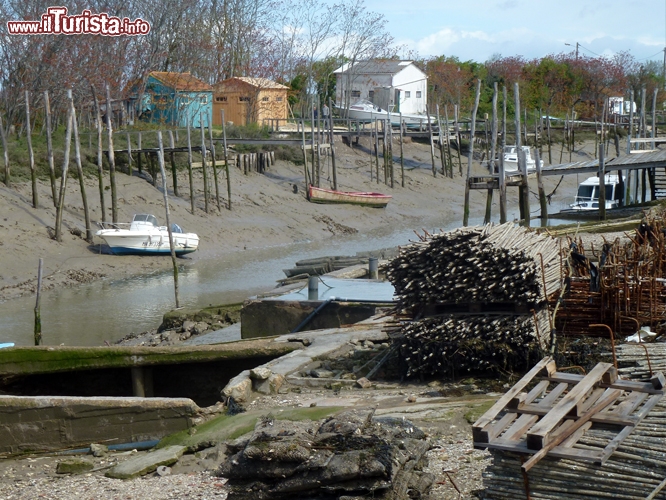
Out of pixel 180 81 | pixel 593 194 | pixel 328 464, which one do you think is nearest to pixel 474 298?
pixel 328 464

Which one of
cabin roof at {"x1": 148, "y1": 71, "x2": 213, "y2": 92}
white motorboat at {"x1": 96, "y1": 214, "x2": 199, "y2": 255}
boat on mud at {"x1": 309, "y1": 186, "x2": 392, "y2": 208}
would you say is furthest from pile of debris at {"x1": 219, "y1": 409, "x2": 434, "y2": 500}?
cabin roof at {"x1": 148, "y1": 71, "x2": 213, "y2": 92}

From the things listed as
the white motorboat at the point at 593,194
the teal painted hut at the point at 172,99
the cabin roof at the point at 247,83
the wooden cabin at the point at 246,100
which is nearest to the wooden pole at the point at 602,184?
the white motorboat at the point at 593,194

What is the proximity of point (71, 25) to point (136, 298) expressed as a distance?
845 inches

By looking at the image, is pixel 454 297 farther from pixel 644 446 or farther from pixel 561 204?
pixel 561 204

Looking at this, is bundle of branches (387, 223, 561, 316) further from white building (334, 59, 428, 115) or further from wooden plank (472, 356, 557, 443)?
white building (334, 59, 428, 115)

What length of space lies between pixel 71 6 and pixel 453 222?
69.5 feet

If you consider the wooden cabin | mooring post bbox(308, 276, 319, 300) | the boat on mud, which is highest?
the wooden cabin

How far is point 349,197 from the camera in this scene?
132ft

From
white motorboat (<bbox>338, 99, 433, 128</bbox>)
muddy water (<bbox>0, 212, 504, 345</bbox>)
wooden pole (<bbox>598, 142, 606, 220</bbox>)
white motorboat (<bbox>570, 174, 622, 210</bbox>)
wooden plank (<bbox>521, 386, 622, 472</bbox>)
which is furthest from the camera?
white motorboat (<bbox>338, 99, 433, 128</bbox>)

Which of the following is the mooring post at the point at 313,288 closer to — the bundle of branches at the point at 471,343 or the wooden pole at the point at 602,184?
the bundle of branches at the point at 471,343

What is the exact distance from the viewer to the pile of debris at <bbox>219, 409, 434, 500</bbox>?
684 centimetres

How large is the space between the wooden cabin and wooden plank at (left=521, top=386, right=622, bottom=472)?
4758 cm

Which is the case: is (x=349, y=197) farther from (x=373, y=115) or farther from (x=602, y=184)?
(x=373, y=115)

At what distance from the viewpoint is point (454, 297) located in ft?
35.6
